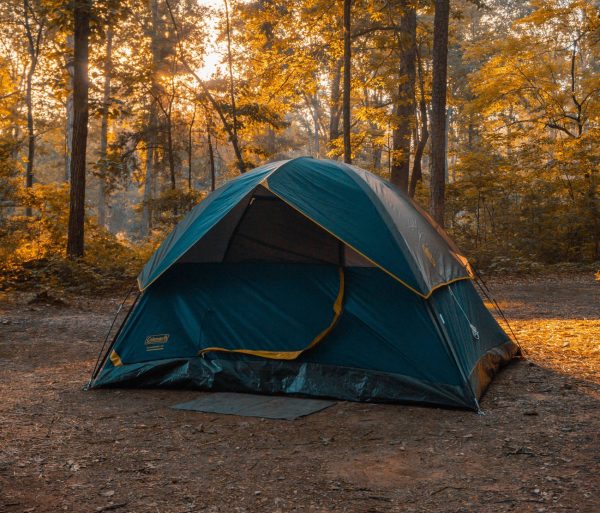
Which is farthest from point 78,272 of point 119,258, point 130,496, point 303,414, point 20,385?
point 130,496

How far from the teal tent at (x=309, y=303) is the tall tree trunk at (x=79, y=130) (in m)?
8.62

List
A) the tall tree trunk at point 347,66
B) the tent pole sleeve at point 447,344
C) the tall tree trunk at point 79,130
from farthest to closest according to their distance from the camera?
the tall tree trunk at point 347,66 < the tall tree trunk at point 79,130 < the tent pole sleeve at point 447,344

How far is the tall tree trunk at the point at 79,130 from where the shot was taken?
13.3 metres

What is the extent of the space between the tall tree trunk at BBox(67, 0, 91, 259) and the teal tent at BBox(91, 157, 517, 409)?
862cm

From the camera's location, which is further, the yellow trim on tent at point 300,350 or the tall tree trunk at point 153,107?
the tall tree trunk at point 153,107

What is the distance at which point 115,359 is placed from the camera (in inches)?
236

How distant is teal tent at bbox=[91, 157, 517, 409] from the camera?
5262 mm

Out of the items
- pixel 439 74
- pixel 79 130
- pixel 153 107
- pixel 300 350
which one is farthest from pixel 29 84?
pixel 300 350

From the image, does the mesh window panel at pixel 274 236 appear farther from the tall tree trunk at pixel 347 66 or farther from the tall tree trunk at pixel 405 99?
the tall tree trunk at pixel 405 99

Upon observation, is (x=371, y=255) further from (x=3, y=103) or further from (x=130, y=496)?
(x=3, y=103)

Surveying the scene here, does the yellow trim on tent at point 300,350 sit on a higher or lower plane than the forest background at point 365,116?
lower

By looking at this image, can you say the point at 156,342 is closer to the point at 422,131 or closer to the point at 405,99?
the point at 405,99

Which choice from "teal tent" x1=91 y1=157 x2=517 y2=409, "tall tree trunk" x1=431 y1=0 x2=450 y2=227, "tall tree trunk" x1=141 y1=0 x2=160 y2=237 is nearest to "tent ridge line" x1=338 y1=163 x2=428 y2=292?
"teal tent" x1=91 y1=157 x2=517 y2=409

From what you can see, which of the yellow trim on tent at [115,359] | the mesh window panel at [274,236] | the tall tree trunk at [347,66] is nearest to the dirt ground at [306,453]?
the yellow trim on tent at [115,359]
